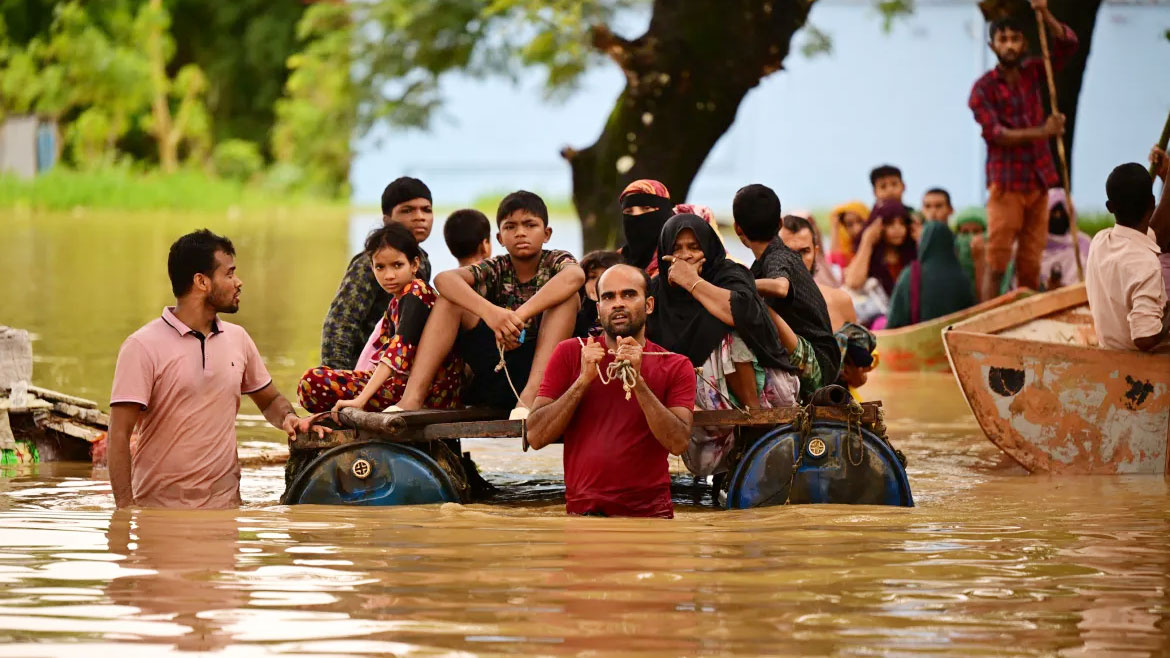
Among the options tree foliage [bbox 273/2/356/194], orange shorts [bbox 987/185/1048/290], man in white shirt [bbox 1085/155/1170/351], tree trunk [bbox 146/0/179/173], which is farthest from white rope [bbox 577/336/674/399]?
tree trunk [bbox 146/0/179/173]

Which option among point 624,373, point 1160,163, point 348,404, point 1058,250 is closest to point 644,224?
point 624,373

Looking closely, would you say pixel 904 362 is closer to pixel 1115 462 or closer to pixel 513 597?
pixel 1115 462

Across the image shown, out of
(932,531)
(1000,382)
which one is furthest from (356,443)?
(1000,382)

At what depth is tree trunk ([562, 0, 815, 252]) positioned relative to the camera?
1595cm

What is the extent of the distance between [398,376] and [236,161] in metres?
43.6

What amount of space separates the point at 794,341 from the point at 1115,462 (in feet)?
7.76

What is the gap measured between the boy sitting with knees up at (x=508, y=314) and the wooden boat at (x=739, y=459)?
291 millimetres

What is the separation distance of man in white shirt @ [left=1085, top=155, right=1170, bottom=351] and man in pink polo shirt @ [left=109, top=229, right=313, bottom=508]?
441 centimetres

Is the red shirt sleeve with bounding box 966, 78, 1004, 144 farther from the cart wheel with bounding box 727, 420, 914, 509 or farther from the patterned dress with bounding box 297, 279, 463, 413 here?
the patterned dress with bounding box 297, 279, 463, 413

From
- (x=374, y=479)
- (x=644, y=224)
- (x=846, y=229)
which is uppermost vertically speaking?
(x=846, y=229)

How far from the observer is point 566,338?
24.8 feet

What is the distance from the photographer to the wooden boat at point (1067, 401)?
8781 millimetres

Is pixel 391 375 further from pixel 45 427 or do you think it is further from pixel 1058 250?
pixel 1058 250

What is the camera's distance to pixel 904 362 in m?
14.0
